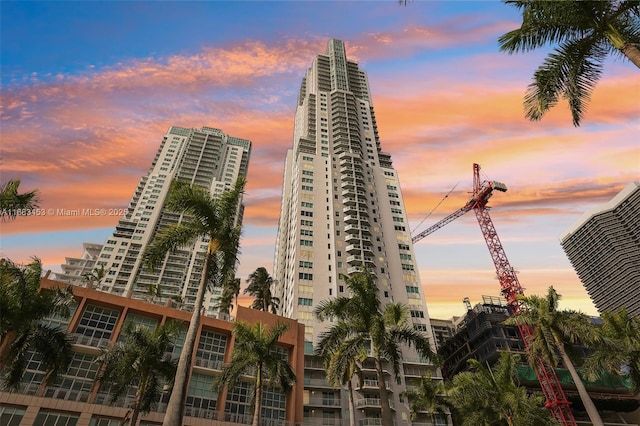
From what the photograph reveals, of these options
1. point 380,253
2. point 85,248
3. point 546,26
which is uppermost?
point 85,248

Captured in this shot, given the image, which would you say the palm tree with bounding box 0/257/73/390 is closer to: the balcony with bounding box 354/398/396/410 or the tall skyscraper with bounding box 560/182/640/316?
the balcony with bounding box 354/398/396/410

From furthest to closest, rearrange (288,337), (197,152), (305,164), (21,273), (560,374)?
(197,152), (305,164), (560,374), (288,337), (21,273)

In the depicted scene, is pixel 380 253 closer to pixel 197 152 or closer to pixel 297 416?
pixel 297 416

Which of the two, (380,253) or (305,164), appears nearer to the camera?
(380,253)

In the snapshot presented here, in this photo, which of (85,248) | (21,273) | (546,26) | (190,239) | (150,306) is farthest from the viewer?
(85,248)

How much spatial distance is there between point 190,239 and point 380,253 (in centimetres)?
7152

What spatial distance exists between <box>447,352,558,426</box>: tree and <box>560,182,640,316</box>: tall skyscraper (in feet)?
523

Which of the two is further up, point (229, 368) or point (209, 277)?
point (209, 277)

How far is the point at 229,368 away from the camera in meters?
30.5

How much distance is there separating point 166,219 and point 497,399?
414 feet

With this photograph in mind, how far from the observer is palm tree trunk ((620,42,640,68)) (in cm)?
1237

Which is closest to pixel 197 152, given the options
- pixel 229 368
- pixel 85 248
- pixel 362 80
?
pixel 85 248

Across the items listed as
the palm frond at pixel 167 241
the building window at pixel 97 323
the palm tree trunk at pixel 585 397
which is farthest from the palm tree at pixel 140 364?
the palm tree trunk at pixel 585 397

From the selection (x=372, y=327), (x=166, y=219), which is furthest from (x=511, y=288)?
(x=166, y=219)
